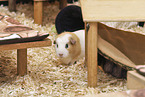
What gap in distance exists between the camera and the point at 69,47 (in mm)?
2660

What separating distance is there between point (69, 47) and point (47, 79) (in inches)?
18.6

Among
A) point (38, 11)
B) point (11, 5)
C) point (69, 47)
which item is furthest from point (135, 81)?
point (11, 5)

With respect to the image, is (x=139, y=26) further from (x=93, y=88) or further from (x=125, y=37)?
(x=93, y=88)

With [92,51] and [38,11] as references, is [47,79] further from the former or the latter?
[38,11]

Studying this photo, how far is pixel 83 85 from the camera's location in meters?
2.19

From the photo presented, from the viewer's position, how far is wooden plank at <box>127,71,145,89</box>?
3.24 feet

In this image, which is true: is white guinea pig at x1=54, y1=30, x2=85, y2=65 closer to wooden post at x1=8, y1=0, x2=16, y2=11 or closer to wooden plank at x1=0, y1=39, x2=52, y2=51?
wooden plank at x1=0, y1=39, x2=52, y2=51

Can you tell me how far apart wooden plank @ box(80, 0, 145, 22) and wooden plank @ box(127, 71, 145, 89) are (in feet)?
2.99

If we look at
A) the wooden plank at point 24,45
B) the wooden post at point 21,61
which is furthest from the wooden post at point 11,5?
the wooden plank at point 24,45

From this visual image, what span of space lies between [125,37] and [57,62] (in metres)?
0.87

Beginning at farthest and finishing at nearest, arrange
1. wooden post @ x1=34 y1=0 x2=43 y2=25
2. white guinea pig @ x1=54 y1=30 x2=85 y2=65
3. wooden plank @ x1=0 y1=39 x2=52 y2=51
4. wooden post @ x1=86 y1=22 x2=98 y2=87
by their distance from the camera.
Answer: wooden post @ x1=34 y1=0 x2=43 y2=25 < white guinea pig @ x1=54 y1=30 x2=85 y2=65 < wooden post @ x1=86 y1=22 x2=98 y2=87 < wooden plank @ x1=0 y1=39 x2=52 y2=51

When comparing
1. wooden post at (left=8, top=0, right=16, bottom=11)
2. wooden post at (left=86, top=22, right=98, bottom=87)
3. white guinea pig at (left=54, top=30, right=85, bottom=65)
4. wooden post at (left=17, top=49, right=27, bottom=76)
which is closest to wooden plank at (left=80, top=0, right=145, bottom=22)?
wooden post at (left=86, top=22, right=98, bottom=87)

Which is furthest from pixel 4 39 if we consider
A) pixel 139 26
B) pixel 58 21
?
pixel 139 26

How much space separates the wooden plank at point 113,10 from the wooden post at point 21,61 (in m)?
0.71
